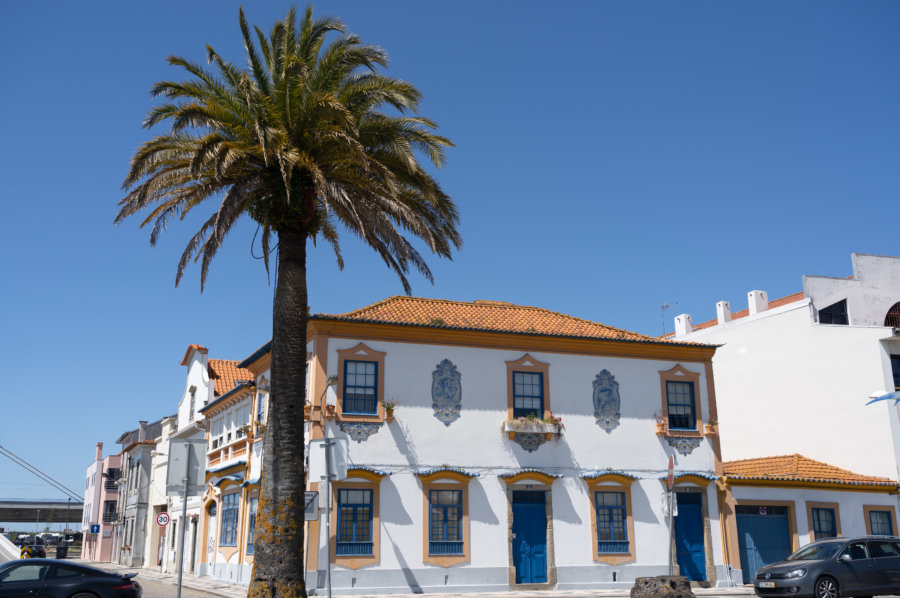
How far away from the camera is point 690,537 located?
1041 inches

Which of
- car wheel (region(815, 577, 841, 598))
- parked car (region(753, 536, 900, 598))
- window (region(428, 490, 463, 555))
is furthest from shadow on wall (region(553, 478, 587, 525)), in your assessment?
car wheel (region(815, 577, 841, 598))

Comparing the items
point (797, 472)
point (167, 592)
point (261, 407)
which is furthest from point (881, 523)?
point (167, 592)

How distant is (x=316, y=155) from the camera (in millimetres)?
17109

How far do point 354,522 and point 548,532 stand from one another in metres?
6.06

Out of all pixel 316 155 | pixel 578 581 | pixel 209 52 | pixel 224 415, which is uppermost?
pixel 209 52

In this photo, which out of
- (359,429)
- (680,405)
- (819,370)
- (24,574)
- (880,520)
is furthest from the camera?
(819,370)

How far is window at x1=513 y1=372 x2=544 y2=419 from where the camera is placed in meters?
25.6

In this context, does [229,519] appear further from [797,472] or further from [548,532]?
[797,472]

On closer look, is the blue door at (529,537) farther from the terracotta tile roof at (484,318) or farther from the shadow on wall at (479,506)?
the terracotta tile roof at (484,318)

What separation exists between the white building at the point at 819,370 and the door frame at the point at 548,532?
981cm

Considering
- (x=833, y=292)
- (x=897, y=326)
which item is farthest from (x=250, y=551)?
(x=897, y=326)

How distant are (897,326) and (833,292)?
351 centimetres

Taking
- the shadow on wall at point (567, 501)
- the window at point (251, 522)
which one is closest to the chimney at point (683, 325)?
the shadow on wall at point (567, 501)

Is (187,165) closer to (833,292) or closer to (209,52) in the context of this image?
(209,52)
